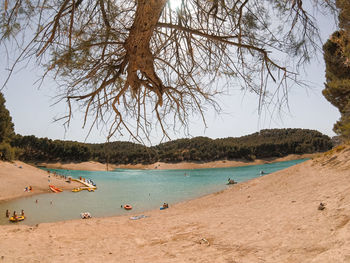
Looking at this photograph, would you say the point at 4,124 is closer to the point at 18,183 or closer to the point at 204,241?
the point at 18,183

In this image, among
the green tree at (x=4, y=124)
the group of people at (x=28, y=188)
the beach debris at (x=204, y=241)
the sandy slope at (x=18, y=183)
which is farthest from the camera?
the green tree at (x=4, y=124)

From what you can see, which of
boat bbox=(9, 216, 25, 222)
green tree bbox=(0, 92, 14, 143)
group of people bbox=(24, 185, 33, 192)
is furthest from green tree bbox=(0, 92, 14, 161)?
boat bbox=(9, 216, 25, 222)

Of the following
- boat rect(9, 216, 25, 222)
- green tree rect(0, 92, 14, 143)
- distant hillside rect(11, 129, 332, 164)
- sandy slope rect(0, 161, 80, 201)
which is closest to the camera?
boat rect(9, 216, 25, 222)

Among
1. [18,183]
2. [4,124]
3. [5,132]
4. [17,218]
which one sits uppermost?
[4,124]

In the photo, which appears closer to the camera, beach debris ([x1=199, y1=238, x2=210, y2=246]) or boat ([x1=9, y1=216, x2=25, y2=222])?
beach debris ([x1=199, y1=238, x2=210, y2=246])

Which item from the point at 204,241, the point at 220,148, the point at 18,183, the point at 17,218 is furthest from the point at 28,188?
the point at 220,148

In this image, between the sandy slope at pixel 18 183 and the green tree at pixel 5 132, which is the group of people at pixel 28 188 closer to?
the sandy slope at pixel 18 183

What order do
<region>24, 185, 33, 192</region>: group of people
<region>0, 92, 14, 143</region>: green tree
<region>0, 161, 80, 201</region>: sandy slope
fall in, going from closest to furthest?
<region>0, 161, 80, 201</region>: sandy slope, <region>24, 185, 33, 192</region>: group of people, <region>0, 92, 14, 143</region>: green tree

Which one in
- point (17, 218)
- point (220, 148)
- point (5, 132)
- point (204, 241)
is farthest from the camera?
point (220, 148)

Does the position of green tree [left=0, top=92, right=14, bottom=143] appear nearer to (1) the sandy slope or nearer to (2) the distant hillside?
(1) the sandy slope

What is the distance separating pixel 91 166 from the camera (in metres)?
47.8

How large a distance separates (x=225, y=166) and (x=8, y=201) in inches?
1767

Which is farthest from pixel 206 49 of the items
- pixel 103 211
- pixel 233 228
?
pixel 103 211

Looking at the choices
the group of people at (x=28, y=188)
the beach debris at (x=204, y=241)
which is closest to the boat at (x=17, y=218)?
the group of people at (x=28, y=188)
